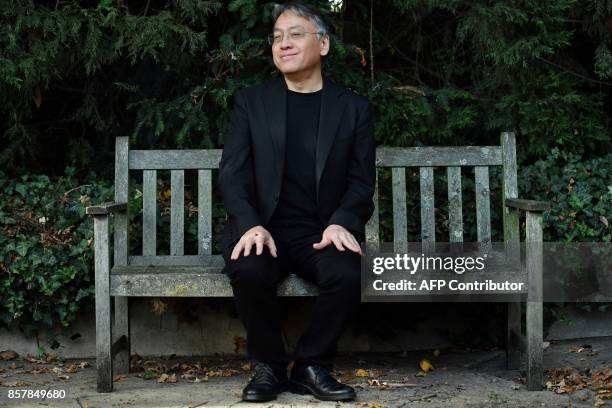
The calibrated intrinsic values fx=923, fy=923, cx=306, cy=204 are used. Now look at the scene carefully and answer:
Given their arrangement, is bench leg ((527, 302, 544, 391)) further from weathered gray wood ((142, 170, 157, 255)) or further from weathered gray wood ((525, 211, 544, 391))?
weathered gray wood ((142, 170, 157, 255))

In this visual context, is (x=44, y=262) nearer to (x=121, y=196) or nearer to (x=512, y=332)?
(x=121, y=196)

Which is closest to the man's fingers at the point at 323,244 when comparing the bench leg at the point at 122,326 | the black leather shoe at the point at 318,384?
the black leather shoe at the point at 318,384

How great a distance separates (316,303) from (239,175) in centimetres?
74

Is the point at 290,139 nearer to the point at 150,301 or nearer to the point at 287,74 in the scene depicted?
the point at 287,74

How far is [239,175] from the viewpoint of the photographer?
4492 mm

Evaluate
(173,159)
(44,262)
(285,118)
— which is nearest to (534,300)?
(285,118)

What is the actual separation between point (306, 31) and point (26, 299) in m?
2.15

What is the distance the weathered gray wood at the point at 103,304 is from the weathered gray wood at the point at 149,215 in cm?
59

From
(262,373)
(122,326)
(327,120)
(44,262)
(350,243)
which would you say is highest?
(327,120)

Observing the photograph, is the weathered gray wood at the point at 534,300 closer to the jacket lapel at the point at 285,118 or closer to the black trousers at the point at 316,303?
the black trousers at the point at 316,303

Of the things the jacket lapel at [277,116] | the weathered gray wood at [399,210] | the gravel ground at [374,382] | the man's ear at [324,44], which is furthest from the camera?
the weathered gray wood at [399,210]

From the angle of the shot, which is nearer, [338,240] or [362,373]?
[338,240]

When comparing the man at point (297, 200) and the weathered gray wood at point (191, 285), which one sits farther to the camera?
the weathered gray wood at point (191, 285)

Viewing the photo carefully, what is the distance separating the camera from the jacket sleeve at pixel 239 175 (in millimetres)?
4387
